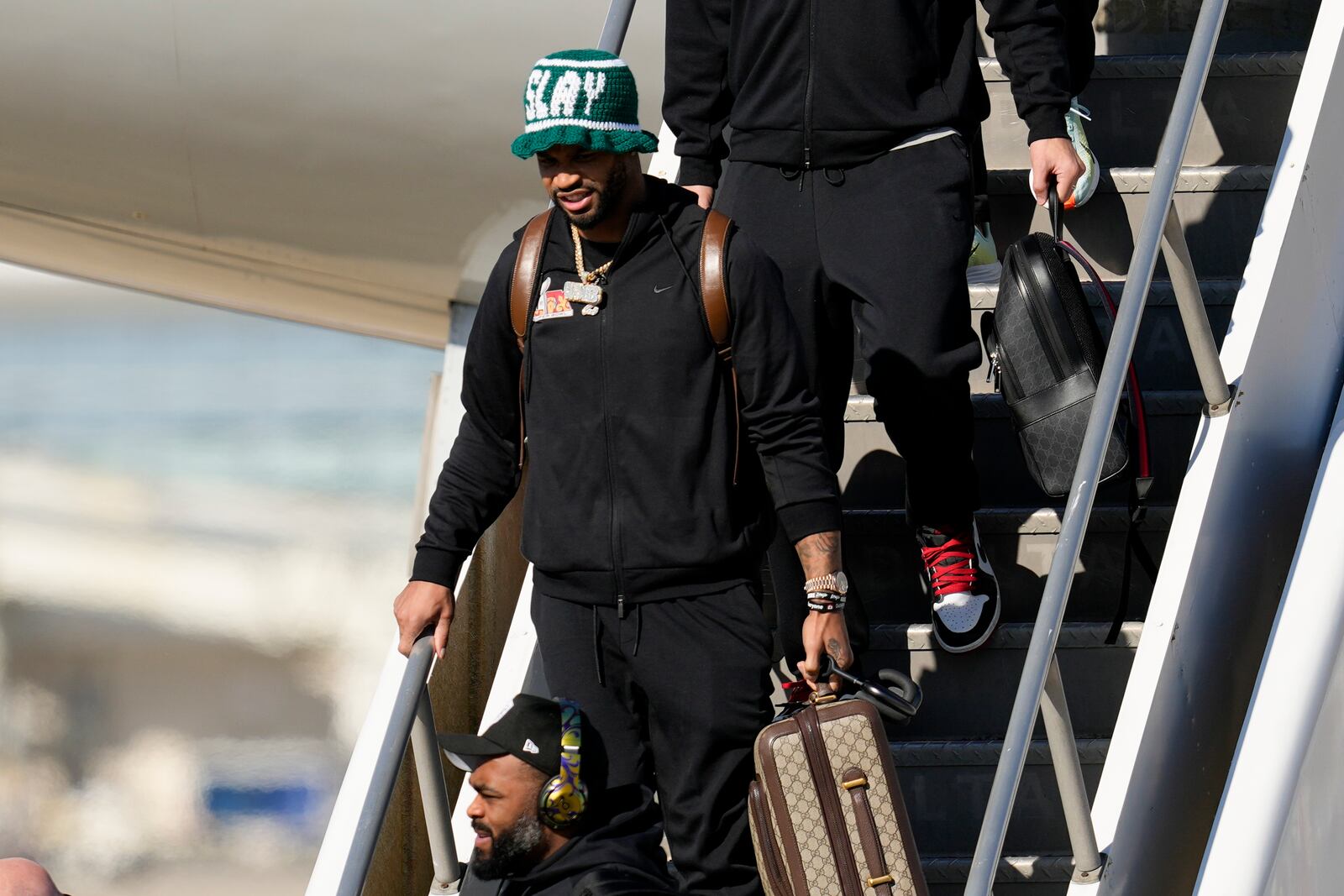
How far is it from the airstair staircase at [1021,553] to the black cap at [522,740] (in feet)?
→ 0.33

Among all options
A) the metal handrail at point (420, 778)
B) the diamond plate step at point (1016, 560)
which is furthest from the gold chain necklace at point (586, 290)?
the diamond plate step at point (1016, 560)

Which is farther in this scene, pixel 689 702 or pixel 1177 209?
pixel 1177 209

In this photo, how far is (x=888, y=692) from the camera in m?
2.52

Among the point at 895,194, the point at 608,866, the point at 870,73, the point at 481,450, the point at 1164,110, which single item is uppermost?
the point at 1164,110

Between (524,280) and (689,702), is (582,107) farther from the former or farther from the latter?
(689,702)

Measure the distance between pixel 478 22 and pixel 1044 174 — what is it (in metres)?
2.37

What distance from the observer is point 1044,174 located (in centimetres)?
299

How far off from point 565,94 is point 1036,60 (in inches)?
42.2

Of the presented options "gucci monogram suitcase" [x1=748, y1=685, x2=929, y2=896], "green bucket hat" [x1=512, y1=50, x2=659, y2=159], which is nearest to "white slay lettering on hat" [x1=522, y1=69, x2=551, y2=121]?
"green bucket hat" [x1=512, y1=50, x2=659, y2=159]

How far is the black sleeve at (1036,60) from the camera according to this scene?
3.04 meters

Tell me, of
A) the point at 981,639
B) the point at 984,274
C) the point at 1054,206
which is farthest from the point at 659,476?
the point at 984,274

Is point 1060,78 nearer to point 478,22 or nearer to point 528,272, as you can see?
point 528,272

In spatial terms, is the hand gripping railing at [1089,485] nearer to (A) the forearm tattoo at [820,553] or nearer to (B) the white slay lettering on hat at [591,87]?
(A) the forearm tattoo at [820,553]

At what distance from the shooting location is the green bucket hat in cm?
243
